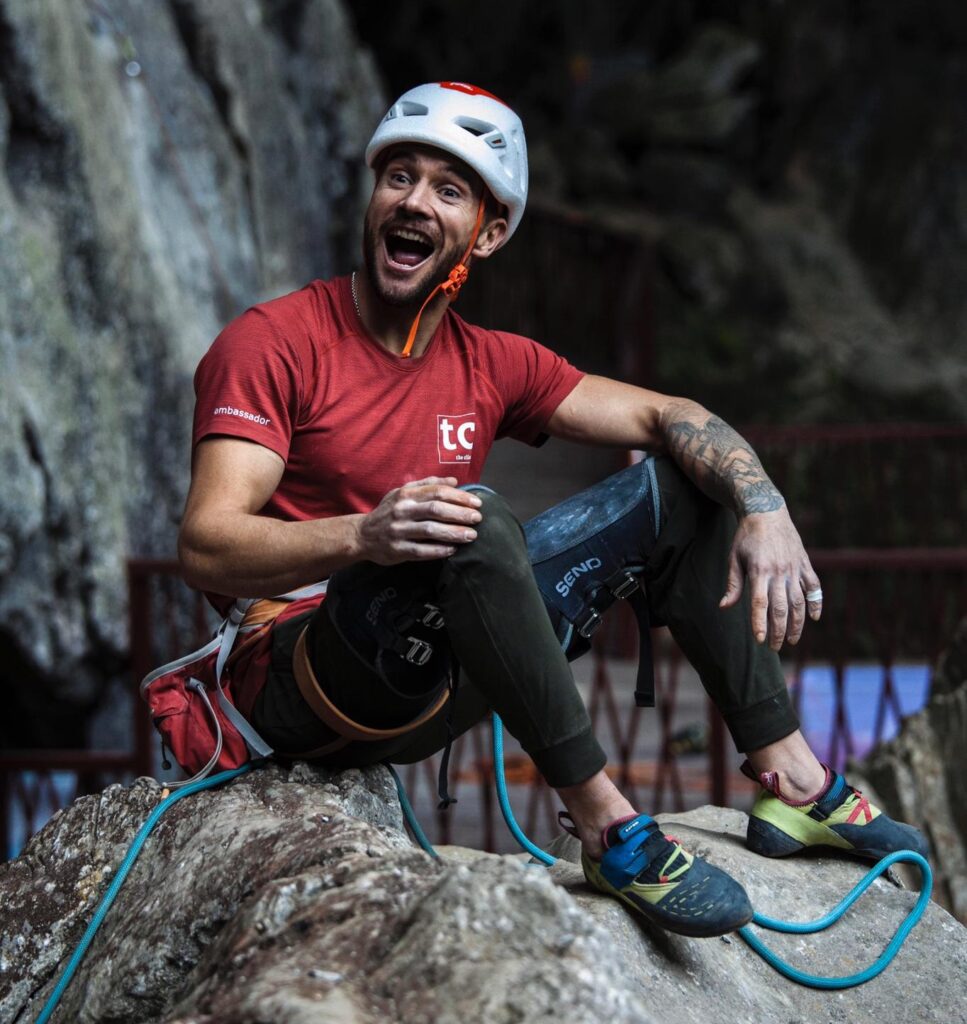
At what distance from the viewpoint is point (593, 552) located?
2.85 m

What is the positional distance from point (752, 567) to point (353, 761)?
880 millimetres

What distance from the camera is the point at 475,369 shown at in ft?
9.95

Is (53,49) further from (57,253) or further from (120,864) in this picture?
(120,864)

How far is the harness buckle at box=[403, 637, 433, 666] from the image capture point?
257cm

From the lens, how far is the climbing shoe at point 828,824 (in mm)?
3053

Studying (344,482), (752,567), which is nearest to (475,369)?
(344,482)

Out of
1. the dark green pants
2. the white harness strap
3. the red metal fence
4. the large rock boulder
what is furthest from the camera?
the large rock boulder

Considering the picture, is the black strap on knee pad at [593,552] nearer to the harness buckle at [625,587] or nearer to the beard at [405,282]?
the harness buckle at [625,587]

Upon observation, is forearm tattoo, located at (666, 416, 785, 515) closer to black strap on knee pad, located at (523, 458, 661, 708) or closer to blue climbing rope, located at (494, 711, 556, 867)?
black strap on knee pad, located at (523, 458, 661, 708)

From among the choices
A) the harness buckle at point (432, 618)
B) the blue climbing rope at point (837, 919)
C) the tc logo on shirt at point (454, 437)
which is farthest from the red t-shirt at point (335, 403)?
the blue climbing rope at point (837, 919)

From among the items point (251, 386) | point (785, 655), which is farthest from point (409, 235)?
point (785, 655)

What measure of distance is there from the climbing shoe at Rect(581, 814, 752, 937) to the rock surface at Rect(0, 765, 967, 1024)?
7cm

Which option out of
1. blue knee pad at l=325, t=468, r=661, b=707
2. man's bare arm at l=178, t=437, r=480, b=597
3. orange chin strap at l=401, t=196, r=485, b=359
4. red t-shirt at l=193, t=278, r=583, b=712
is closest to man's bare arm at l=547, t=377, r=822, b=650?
blue knee pad at l=325, t=468, r=661, b=707

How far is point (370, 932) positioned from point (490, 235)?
166 cm
